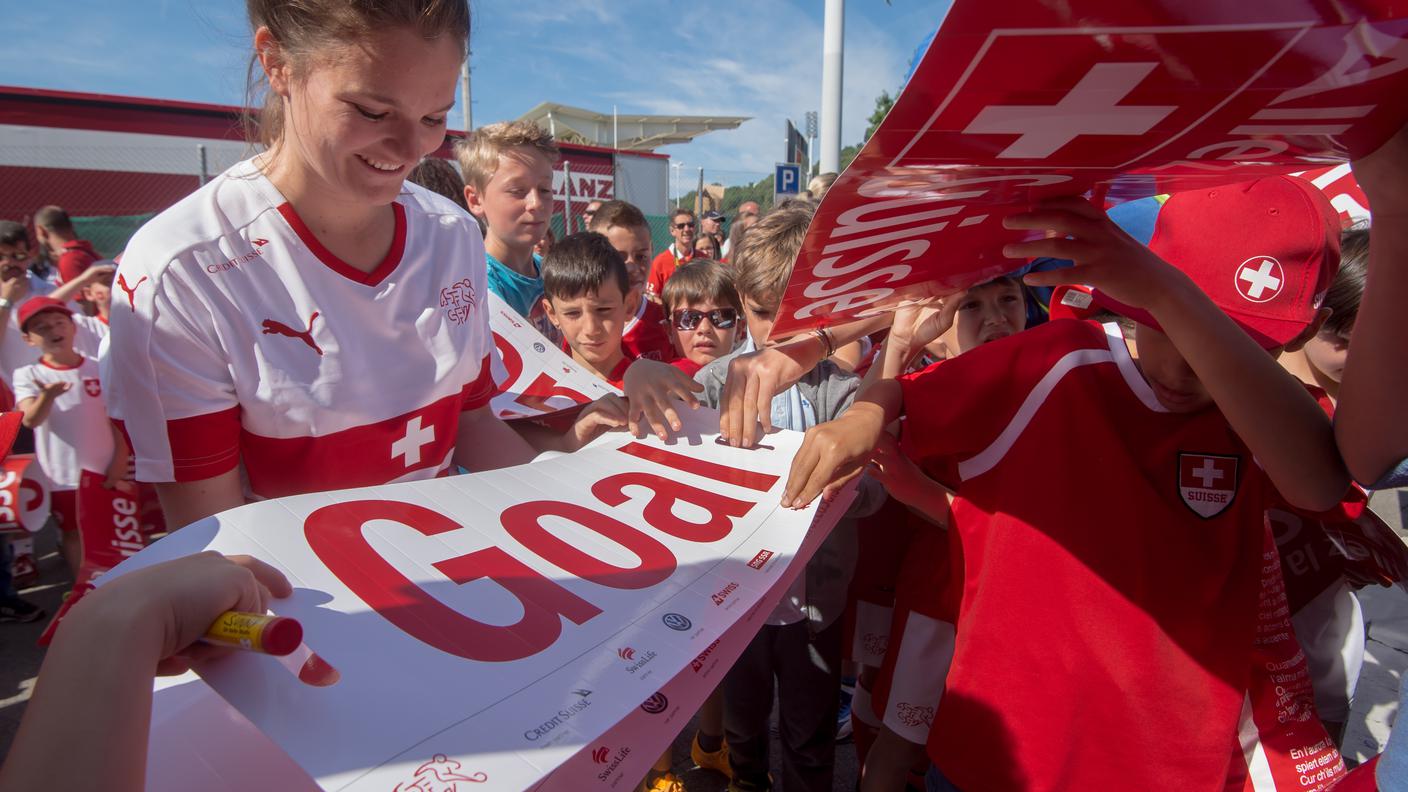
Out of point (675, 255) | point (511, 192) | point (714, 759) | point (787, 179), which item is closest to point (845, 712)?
point (714, 759)

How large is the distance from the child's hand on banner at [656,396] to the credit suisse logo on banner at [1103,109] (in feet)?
1.88

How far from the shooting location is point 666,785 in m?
2.30

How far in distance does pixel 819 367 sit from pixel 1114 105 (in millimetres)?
1441

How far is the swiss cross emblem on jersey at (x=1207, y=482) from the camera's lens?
111 cm

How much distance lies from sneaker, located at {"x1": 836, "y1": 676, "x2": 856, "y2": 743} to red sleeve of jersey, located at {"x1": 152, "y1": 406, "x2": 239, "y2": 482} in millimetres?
2213

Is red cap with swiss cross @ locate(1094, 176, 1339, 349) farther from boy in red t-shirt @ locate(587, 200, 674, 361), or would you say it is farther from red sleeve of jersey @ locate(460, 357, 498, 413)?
boy in red t-shirt @ locate(587, 200, 674, 361)

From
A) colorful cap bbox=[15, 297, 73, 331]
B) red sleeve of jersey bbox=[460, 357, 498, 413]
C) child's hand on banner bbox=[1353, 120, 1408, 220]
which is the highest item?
child's hand on banner bbox=[1353, 120, 1408, 220]

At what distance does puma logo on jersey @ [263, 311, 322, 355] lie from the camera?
113 centimetres

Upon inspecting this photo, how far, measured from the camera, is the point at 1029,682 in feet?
3.93

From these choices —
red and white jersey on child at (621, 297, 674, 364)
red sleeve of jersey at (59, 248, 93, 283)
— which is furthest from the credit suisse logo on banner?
red sleeve of jersey at (59, 248, 93, 283)

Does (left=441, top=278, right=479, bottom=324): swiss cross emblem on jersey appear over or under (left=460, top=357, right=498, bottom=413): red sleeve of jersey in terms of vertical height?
over

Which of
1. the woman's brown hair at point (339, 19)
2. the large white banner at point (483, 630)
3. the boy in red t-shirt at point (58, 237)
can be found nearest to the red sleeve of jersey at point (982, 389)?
the large white banner at point (483, 630)

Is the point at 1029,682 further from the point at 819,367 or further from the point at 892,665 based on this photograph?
the point at 819,367

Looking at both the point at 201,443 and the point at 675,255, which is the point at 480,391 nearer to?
the point at 201,443
